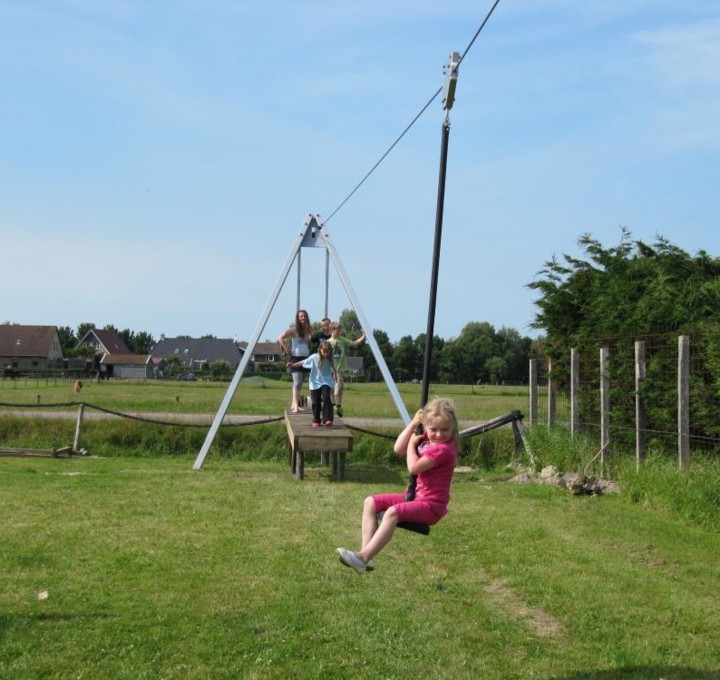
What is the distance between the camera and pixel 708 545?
910 centimetres

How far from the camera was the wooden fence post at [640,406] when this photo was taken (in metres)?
12.6

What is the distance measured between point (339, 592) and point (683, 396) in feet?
19.6

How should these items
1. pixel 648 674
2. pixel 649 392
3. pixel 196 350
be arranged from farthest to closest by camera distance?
pixel 196 350 → pixel 649 392 → pixel 648 674

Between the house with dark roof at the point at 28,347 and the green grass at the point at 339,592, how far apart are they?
90.8 m

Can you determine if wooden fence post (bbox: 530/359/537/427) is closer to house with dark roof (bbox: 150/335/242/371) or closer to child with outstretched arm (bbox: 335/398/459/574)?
child with outstretched arm (bbox: 335/398/459/574)

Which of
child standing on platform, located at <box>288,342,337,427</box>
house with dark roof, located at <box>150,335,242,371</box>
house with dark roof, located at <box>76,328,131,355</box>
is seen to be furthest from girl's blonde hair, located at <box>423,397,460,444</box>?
house with dark roof, located at <box>76,328,131,355</box>

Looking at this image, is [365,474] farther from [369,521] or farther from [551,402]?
[369,521]

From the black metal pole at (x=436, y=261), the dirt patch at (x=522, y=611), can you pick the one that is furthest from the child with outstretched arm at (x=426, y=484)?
the dirt patch at (x=522, y=611)

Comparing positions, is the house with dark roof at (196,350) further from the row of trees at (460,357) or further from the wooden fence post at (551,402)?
the wooden fence post at (551,402)

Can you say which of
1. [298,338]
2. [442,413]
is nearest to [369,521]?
[442,413]

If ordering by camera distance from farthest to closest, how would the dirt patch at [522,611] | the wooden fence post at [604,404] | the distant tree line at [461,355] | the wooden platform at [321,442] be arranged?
1. the distant tree line at [461,355]
2. the wooden platform at [321,442]
3. the wooden fence post at [604,404]
4. the dirt patch at [522,611]

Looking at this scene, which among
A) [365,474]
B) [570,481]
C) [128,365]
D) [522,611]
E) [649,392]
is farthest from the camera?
[128,365]

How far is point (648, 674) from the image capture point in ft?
18.0

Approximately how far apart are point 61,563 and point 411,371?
87.7m
